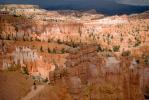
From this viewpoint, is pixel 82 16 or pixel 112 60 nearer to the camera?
pixel 112 60

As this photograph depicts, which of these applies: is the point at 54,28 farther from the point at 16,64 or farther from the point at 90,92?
the point at 90,92

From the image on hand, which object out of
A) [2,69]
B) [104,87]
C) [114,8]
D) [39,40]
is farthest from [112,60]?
[2,69]

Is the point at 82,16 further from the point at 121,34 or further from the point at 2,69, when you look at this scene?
the point at 2,69

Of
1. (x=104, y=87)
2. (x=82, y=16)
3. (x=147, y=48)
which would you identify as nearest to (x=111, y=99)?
(x=104, y=87)

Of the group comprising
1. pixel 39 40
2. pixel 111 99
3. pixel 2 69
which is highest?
pixel 39 40

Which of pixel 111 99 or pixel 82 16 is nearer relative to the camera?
pixel 111 99

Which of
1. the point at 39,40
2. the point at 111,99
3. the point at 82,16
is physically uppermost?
the point at 82,16

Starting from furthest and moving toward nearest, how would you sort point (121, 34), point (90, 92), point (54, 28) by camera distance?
point (54, 28) < point (121, 34) < point (90, 92)

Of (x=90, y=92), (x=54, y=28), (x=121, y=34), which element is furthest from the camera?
(x=54, y=28)

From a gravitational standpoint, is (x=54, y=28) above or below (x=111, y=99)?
above
